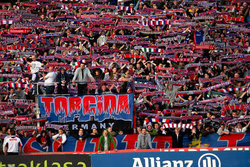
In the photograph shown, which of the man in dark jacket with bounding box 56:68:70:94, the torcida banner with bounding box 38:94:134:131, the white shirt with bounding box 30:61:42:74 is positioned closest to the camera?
the torcida banner with bounding box 38:94:134:131

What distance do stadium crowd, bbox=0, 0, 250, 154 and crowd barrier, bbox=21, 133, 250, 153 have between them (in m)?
0.26

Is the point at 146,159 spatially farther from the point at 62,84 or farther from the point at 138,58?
the point at 138,58

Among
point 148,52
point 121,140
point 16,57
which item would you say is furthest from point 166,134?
point 16,57

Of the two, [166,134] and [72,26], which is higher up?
[72,26]

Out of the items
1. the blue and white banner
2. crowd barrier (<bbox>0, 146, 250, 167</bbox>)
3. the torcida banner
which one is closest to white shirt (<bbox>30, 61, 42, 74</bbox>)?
the torcida banner

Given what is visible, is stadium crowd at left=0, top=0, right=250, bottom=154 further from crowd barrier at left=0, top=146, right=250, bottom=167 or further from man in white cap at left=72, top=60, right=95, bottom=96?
crowd barrier at left=0, top=146, right=250, bottom=167

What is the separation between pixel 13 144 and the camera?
2108 centimetres

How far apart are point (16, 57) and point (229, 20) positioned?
34.0 ft

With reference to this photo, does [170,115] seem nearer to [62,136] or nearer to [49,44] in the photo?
[62,136]

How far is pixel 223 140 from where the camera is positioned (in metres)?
22.3

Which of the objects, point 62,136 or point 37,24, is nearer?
point 62,136

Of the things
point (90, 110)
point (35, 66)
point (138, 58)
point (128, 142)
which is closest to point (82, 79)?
point (90, 110)

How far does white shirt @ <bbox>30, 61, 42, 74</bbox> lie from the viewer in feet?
89.4

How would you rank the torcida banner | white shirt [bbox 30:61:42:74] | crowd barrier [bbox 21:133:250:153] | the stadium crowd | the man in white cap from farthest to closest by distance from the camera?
white shirt [bbox 30:61:42:74] < the stadium crowd < the man in white cap < the torcida banner < crowd barrier [bbox 21:133:250:153]
